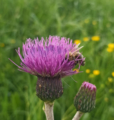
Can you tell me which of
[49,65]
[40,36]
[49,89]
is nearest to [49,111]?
[49,89]

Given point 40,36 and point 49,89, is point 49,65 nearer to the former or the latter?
point 49,89

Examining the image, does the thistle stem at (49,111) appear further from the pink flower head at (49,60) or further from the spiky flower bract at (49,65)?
the pink flower head at (49,60)

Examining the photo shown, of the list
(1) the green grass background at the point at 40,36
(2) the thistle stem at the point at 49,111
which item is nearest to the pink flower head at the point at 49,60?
(2) the thistle stem at the point at 49,111

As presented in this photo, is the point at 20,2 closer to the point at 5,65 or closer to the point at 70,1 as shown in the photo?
the point at 70,1

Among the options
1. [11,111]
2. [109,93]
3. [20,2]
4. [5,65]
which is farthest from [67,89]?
[20,2]

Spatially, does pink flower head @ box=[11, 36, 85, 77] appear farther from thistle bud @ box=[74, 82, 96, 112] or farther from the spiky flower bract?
thistle bud @ box=[74, 82, 96, 112]
